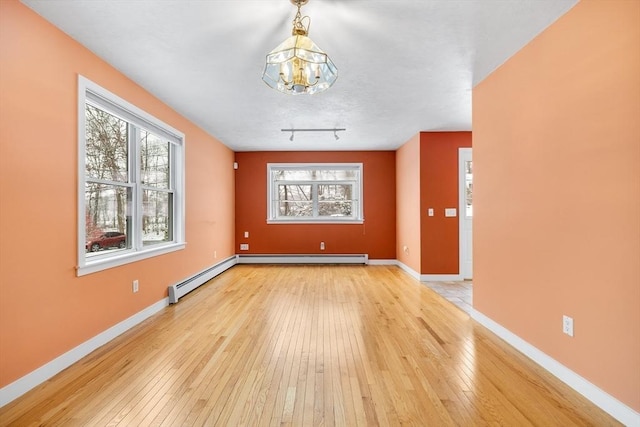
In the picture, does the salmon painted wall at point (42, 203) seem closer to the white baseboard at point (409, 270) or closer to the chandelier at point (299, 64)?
the chandelier at point (299, 64)

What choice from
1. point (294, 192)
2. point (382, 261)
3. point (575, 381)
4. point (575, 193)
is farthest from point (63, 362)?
point (382, 261)

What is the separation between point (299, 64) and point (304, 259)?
4.96m

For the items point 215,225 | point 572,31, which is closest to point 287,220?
point 215,225

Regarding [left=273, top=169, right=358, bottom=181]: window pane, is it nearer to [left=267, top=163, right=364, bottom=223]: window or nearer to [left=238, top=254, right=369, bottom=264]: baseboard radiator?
[left=267, top=163, right=364, bottom=223]: window

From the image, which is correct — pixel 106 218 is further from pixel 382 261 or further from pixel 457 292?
pixel 382 261

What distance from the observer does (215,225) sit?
5.62m

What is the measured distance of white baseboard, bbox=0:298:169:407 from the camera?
73.7 inches

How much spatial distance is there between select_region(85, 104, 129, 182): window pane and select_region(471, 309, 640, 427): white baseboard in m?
3.83

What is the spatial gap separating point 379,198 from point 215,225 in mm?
3349

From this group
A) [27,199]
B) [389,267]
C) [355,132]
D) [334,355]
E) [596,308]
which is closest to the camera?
[596,308]

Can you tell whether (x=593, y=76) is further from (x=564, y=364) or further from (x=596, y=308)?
(x=564, y=364)

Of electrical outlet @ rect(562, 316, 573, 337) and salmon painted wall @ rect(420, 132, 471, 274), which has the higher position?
salmon painted wall @ rect(420, 132, 471, 274)

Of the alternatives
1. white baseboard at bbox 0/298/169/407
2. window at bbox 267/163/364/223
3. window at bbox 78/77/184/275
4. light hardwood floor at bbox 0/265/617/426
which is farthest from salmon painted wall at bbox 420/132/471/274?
white baseboard at bbox 0/298/169/407

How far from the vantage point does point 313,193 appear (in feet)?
22.4
